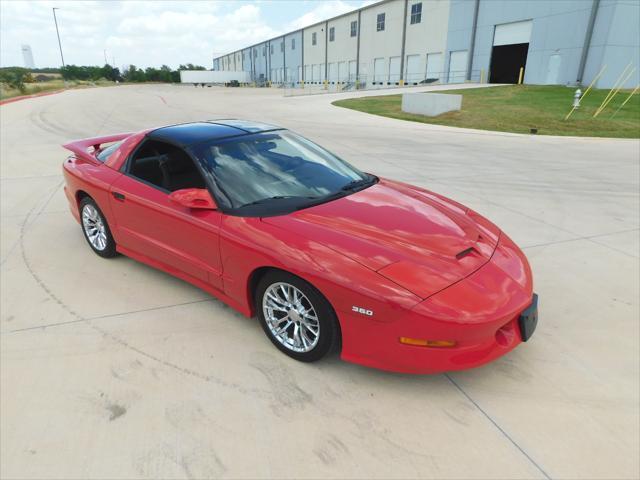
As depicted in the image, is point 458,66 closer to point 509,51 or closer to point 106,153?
point 509,51

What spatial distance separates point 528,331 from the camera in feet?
8.39

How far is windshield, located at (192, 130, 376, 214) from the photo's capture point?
10.0ft

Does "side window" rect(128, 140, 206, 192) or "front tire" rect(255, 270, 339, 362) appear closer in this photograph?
"front tire" rect(255, 270, 339, 362)

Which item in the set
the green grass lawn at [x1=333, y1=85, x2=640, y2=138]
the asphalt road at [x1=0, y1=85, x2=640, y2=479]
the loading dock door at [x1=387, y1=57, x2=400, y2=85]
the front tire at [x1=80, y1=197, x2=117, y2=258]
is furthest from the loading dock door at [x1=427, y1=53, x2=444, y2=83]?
the front tire at [x1=80, y1=197, x2=117, y2=258]

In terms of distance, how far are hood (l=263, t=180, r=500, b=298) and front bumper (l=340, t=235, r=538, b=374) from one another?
104 mm

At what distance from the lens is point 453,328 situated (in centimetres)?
228

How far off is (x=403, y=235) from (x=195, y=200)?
1442 millimetres

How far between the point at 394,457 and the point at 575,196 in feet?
19.5

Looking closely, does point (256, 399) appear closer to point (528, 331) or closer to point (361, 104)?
point (528, 331)

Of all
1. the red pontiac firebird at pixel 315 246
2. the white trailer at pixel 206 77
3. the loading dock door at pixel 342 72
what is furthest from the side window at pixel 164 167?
the white trailer at pixel 206 77

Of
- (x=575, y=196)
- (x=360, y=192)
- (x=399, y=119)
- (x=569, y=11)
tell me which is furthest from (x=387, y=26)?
(x=360, y=192)

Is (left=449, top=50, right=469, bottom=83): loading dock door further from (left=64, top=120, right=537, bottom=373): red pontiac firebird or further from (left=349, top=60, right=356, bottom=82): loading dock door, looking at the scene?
(left=64, top=120, right=537, bottom=373): red pontiac firebird

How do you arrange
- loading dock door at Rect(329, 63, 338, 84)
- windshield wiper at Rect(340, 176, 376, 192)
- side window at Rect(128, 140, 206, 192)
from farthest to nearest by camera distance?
loading dock door at Rect(329, 63, 338, 84), windshield wiper at Rect(340, 176, 376, 192), side window at Rect(128, 140, 206, 192)

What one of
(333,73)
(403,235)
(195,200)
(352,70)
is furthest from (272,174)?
(333,73)
